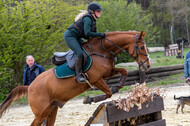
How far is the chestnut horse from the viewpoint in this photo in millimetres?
4840

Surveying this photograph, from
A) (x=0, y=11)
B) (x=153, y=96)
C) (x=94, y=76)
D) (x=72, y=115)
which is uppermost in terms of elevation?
(x=0, y=11)

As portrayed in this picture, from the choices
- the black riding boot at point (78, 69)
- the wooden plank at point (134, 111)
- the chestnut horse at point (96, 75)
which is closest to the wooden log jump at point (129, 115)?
the wooden plank at point (134, 111)

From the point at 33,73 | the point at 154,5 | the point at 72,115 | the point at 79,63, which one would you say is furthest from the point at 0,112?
the point at 154,5

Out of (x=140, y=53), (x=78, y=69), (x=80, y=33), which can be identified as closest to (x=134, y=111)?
(x=140, y=53)

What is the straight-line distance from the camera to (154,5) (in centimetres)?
5144

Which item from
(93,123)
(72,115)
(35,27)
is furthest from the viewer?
(35,27)

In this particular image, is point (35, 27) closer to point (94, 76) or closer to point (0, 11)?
point (0, 11)

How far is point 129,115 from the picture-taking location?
4.29 metres

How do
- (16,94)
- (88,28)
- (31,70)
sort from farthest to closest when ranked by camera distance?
1. (31,70)
2. (16,94)
3. (88,28)

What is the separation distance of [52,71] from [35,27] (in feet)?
29.4

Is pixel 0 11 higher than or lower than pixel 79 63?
higher

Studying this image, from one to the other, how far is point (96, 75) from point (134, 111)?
0.97m

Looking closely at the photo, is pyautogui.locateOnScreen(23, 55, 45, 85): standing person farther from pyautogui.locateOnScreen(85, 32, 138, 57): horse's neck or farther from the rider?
pyautogui.locateOnScreen(85, 32, 138, 57): horse's neck

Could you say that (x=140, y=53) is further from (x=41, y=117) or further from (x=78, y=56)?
(x=41, y=117)
